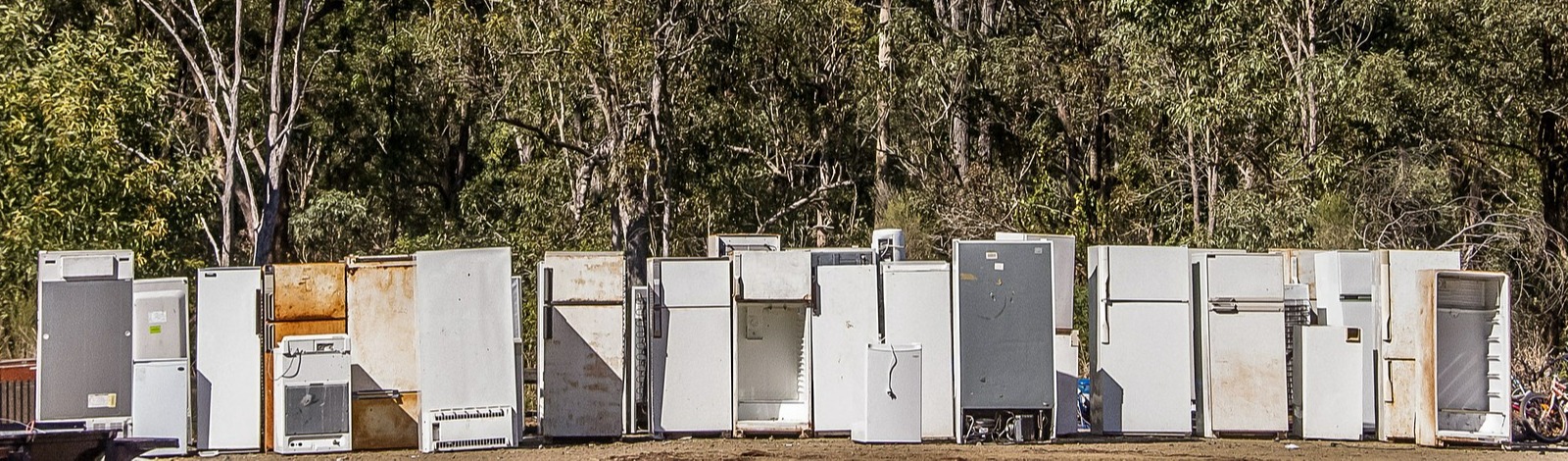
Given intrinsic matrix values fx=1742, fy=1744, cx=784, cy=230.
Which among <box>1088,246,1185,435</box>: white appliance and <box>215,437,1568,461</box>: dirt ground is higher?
<box>1088,246,1185,435</box>: white appliance

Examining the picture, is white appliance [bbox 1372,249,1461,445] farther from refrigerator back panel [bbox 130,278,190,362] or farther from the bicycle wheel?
refrigerator back panel [bbox 130,278,190,362]

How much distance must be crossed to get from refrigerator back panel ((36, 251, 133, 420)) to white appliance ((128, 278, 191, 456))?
5.1 inches

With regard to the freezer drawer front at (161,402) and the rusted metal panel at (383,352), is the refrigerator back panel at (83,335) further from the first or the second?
the rusted metal panel at (383,352)

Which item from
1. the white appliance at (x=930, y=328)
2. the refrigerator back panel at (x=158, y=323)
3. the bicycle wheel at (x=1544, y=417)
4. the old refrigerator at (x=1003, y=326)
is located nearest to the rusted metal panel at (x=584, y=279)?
the white appliance at (x=930, y=328)

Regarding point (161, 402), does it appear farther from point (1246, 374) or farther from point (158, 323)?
point (1246, 374)

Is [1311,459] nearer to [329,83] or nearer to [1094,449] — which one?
[1094,449]

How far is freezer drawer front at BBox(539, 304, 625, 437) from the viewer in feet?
52.1

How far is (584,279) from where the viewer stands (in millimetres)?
15875

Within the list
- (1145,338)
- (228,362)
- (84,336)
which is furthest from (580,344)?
(1145,338)

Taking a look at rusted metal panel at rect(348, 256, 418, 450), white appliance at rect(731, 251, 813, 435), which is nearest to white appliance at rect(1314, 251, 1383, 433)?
white appliance at rect(731, 251, 813, 435)

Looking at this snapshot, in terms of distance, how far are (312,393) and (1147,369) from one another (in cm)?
754

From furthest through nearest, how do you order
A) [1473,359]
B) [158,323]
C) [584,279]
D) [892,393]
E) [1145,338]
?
[1145,338] → [1473,359] → [584,279] → [892,393] → [158,323]

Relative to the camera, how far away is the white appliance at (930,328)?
15.9m

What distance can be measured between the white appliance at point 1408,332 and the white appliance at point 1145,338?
1.73 meters
